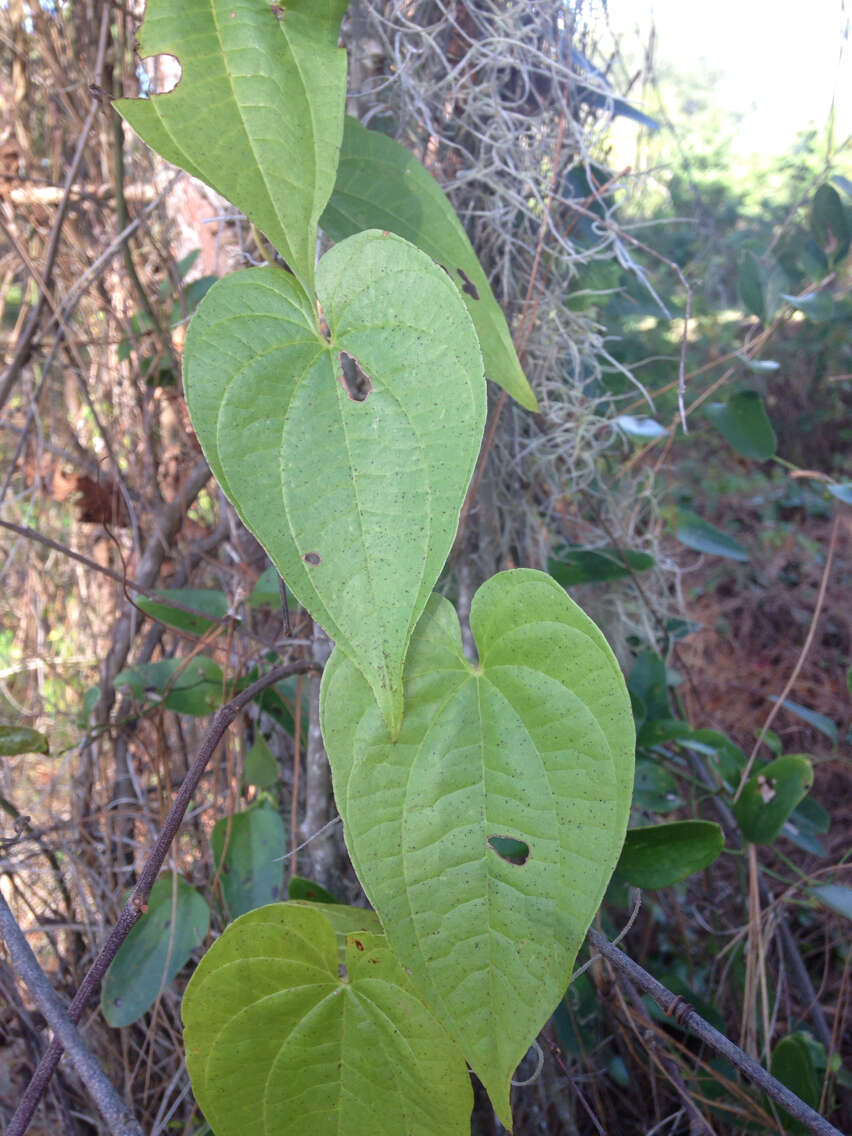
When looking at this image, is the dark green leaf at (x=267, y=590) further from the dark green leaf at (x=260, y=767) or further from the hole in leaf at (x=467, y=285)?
the hole in leaf at (x=467, y=285)

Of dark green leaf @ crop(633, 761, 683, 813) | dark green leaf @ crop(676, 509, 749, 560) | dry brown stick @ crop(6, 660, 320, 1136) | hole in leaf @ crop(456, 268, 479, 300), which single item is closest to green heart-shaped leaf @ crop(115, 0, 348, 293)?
hole in leaf @ crop(456, 268, 479, 300)

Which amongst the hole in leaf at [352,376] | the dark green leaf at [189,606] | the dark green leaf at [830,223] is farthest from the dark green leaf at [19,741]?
the dark green leaf at [830,223]

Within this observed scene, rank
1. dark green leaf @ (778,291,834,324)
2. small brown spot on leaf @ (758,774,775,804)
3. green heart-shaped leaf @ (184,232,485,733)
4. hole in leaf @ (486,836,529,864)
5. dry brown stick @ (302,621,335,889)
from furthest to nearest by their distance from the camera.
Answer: dark green leaf @ (778,291,834,324) < small brown spot on leaf @ (758,774,775,804) < dry brown stick @ (302,621,335,889) < hole in leaf @ (486,836,529,864) < green heart-shaped leaf @ (184,232,485,733)

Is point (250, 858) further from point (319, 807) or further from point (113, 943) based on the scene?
point (113, 943)

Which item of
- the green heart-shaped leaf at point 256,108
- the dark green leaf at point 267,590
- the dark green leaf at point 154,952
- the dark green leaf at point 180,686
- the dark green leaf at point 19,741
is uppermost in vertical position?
the green heart-shaped leaf at point 256,108

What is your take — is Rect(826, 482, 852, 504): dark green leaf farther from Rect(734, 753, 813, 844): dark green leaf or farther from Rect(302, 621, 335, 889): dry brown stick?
Rect(302, 621, 335, 889): dry brown stick

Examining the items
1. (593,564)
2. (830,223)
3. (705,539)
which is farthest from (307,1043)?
(830,223)
